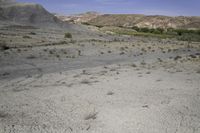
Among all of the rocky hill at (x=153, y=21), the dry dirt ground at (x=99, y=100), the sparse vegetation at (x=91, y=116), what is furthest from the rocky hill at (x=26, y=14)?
the rocky hill at (x=153, y=21)

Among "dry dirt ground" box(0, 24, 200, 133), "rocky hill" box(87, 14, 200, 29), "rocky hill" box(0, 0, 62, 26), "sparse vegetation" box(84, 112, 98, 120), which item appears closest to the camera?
"dry dirt ground" box(0, 24, 200, 133)

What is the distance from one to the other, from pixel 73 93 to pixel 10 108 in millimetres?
2479

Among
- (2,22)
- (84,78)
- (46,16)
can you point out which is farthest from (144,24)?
(84,78)

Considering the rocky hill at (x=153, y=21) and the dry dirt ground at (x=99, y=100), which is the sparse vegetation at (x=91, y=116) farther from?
the rocky hill at (x=153, y=21)

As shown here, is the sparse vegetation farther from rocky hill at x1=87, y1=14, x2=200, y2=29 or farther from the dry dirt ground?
rocky hill at x1=87, y1=14, x2=200, y2=29

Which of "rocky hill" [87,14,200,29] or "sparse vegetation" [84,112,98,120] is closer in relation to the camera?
"sparse vegetation" [84,112,98,120]

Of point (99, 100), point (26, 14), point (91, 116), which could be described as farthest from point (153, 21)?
point (91, 116)

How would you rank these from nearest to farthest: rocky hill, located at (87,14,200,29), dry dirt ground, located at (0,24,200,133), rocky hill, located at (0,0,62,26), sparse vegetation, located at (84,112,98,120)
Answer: dry dirt ground, located at (0,24,200,133) < sparse vegetation, located at (84,112,98,120) < rocky hill, located at (0,0,62,26) < rocky hill, located at (87,14,200,29)

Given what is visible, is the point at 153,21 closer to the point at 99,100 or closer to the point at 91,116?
the point at 99,100

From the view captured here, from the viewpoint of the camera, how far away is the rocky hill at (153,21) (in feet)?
457

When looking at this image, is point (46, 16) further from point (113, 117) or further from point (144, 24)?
point (144, 24)

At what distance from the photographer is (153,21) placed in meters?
149

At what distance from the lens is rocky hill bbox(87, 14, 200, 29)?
5487 inches

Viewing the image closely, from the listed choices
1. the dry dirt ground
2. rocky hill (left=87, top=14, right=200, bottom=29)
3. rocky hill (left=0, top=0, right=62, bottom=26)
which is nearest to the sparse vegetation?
the dry dirt ground
